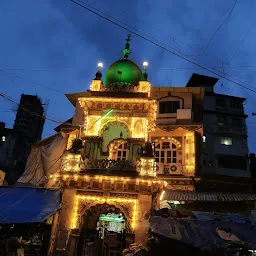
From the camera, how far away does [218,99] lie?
41188mm

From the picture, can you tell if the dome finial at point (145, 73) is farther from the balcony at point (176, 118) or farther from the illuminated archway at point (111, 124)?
the balcony at point (176, 118)

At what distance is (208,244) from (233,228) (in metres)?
1.75

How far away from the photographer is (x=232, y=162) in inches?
1457

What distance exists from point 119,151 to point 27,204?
6.78 meters

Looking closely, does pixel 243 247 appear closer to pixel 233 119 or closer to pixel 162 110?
pixel 162 110

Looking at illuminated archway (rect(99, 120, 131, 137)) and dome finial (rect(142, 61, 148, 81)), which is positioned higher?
dome finial (rect(142, 61, 148, 81))

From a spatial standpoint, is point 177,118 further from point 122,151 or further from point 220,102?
point 220,102

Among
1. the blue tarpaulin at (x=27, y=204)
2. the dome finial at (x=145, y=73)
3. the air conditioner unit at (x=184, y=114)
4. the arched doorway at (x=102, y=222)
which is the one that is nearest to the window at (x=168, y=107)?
the air conditioner unit at (x=184, y=114)

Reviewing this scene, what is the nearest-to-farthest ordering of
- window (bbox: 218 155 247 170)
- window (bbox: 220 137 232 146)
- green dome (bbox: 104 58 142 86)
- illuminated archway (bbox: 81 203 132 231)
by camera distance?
illuminated archway (bbox: 81 203 132 231) < green dome (bbox: 104 58 142 86) < window (bbox: 218 155 247 170) < window (bbox: 220 137 232 146)

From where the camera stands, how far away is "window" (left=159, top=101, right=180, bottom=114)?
983 inches

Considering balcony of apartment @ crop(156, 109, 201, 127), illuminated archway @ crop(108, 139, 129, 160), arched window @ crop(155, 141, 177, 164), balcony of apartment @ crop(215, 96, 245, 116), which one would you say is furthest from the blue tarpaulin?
balcony of apartment @ crop(215, 96, 245, 116)

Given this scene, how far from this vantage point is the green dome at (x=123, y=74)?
1981cm

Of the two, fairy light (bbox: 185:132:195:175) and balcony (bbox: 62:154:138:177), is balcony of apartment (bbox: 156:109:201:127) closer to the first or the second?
fairy light (bbox: 185:132:195:175)

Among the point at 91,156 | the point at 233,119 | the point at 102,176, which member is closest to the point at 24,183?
the point at 91,156
